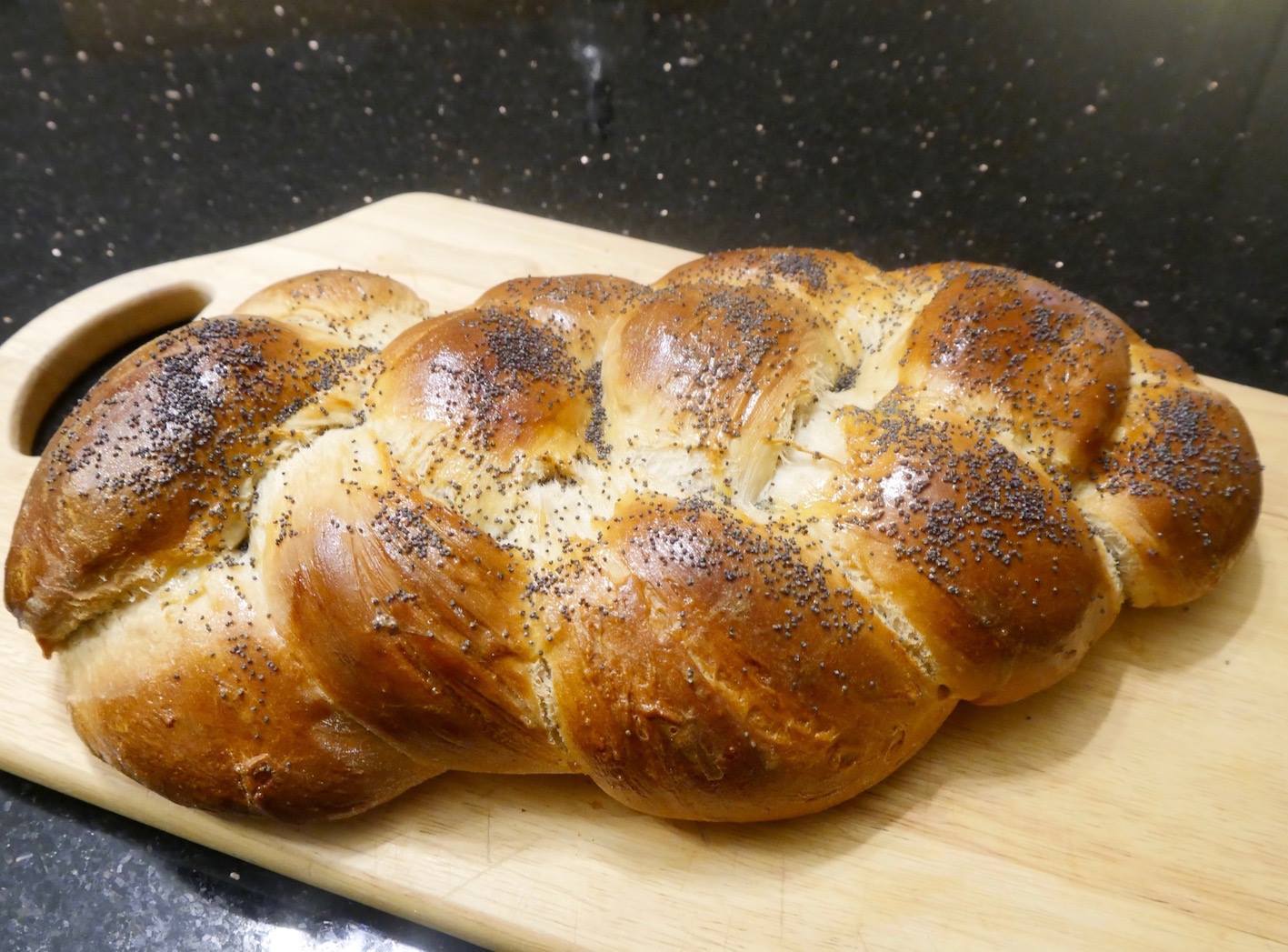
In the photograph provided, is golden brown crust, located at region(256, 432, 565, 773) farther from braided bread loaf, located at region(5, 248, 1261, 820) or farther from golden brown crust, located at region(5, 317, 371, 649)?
golden brown crust, located at region(5, 317, 371, 649)

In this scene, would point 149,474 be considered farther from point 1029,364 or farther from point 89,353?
point 1029,364

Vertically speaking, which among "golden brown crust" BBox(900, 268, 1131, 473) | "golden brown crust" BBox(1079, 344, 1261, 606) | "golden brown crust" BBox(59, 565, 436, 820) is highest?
"golden brown crust" BBox(900, 268, 1131, 473)

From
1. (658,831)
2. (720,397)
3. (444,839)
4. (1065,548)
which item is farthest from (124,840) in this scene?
(1065,548)

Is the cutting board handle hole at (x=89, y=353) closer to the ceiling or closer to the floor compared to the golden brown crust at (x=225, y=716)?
closer to the ceiling

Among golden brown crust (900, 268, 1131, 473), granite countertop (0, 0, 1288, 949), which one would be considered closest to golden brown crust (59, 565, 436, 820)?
golden brown crust (900, 268, 1131, 473)

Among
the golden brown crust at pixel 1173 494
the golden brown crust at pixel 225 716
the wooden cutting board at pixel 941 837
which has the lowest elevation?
the wooden cutting board at pixel 941 837

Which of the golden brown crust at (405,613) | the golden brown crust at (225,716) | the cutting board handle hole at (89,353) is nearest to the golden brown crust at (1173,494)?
the golden brown crust at (405,613)

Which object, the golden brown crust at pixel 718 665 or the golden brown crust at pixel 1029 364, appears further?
the golden brown crust at pixel 1029 364

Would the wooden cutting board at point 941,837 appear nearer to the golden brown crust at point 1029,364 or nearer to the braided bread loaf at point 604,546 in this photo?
the braided bread loaf at point 604,546
